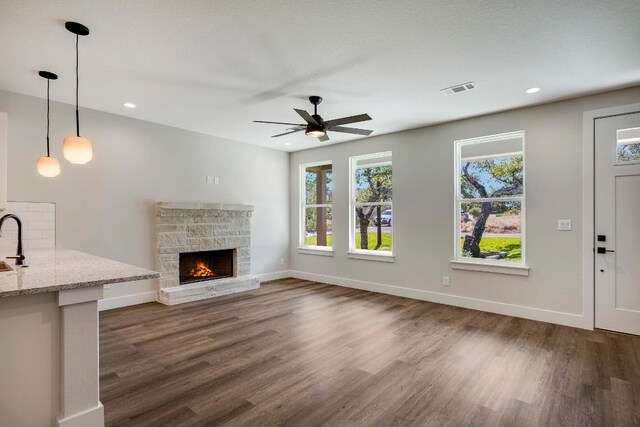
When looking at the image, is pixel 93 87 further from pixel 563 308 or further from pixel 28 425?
pixel 563 308

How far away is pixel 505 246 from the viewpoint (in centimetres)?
445

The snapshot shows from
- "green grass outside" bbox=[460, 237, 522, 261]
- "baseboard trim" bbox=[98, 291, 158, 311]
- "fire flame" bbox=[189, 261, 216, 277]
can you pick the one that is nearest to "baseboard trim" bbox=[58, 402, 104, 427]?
"baseboard trim" bbox=[98, 291, 158, 311]

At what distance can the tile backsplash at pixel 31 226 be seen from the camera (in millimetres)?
3707

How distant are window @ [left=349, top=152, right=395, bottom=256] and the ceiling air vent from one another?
2.00 metres

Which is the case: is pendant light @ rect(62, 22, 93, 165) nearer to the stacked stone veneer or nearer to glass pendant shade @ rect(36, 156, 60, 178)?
glass pendant shade @ rect(36, 156, 60, 178)

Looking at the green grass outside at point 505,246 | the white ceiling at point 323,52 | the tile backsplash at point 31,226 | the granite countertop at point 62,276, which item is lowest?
the green grass outside at point 505,246

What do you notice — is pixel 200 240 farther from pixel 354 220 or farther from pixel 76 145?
pixel 76 145

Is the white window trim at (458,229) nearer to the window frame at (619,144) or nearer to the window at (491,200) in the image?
the window at (491,200)

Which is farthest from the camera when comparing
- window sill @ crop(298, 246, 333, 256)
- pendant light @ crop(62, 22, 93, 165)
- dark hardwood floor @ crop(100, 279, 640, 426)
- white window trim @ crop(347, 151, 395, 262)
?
window sill @ crop(298, 246, 333, 256)

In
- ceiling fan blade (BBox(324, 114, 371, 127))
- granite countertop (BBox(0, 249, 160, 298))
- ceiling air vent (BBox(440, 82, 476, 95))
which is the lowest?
granite countertop (BBox(0, 249, 160, 298))

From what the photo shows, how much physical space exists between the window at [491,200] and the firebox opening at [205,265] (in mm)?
3951

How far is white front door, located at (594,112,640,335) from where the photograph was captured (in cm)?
355

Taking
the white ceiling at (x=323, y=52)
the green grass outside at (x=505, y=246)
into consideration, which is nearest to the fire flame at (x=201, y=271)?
the white ceiling at (x=323, y=52)

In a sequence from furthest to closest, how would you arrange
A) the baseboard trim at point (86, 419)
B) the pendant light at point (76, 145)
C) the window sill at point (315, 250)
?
1. the window sill at point (315, 250)
2. the pendant light at point (76, 145)
3. the baseboard trim at point (86, 419)
